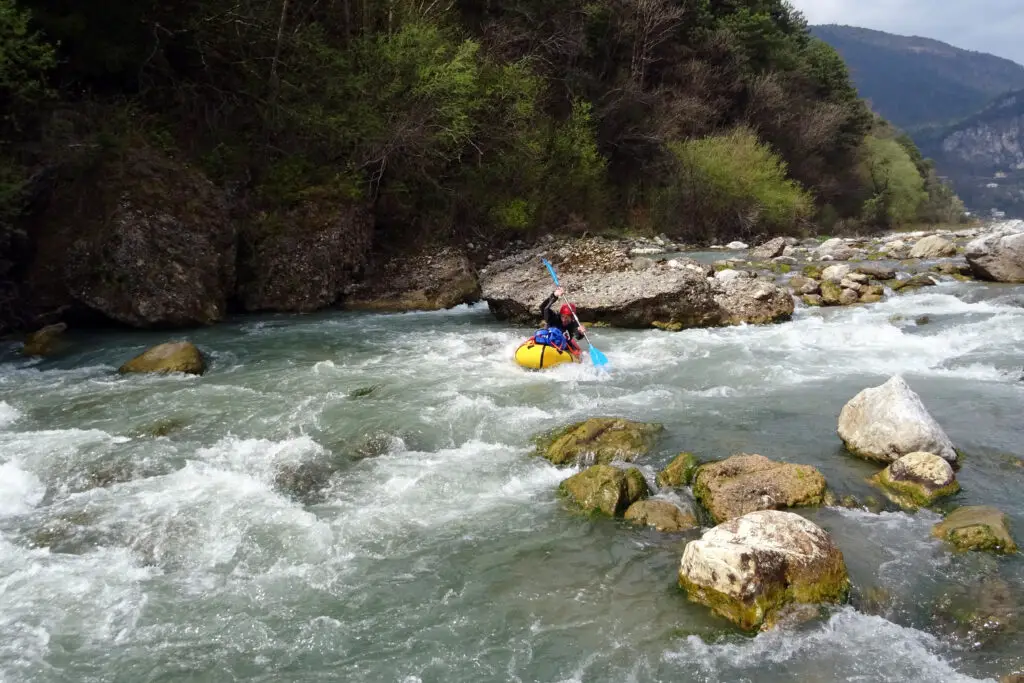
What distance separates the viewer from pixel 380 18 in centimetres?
1828

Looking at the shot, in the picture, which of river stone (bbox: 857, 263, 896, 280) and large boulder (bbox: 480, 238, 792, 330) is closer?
large boulder (bbox: 480, 238, 792, 330)

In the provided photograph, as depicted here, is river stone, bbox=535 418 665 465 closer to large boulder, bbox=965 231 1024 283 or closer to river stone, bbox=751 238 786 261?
large boulder, bbox=965 231 1024 283

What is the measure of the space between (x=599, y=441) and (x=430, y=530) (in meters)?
2.08

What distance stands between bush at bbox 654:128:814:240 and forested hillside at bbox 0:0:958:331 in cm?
8

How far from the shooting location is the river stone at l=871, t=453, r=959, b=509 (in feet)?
18.7

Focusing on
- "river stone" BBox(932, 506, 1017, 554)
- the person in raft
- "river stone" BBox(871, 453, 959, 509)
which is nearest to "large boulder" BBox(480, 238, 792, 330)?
the person in raft

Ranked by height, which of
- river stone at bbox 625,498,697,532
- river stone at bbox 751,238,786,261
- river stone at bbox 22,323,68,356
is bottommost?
river stone at bbox 22,323,68,356

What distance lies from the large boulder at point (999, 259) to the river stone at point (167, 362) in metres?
15.5

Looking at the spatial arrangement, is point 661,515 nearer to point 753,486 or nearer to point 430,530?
point 753,486

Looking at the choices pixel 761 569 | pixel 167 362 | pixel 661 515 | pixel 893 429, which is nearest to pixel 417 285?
pixel 167 362

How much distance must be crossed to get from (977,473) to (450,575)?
4.81m

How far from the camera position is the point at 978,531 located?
4980 millimetres

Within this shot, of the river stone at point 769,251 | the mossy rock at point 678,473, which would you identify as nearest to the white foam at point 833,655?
the mossy rock at point 678,473

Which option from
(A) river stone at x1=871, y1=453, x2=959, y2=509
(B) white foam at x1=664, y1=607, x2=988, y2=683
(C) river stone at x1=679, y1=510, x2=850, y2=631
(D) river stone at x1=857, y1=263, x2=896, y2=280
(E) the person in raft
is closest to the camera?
(B) white foam at x1=664, y1=607, x2=988, y2=683
